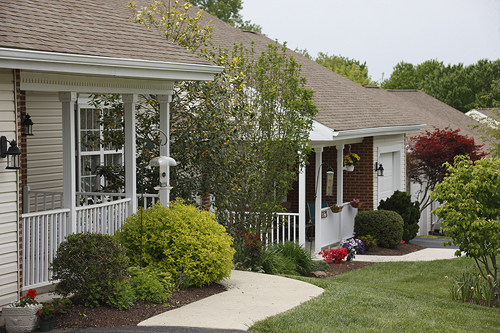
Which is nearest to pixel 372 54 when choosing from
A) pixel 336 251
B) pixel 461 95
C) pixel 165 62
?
pixel 461 95

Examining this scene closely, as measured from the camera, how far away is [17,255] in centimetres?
670

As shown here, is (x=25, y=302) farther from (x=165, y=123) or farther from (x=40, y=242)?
(x=165, y=123)

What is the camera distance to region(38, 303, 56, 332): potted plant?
6.05 m

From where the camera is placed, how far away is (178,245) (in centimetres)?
784

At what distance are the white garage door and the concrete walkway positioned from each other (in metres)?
9.14

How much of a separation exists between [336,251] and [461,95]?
43.1 m

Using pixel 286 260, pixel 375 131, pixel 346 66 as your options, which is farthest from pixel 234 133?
pixel 346 66

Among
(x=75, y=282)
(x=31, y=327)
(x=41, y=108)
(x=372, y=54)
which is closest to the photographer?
(x=31, y=327)

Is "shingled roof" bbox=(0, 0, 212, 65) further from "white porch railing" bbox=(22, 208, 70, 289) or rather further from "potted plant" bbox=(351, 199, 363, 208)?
"potted plant" bbox=(351, 199, 363, 208)

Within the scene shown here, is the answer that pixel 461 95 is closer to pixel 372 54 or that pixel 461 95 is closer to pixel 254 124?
pixel 372 54

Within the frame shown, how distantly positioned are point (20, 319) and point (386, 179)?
13.7m

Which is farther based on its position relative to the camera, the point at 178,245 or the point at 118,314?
the point at 178,245

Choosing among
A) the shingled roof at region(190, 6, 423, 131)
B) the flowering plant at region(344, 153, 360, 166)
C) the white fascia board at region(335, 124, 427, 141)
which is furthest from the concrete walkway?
the flowering plant at region(344, 153, 360, 166)

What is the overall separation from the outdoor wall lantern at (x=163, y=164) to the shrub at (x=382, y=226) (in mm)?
8230
